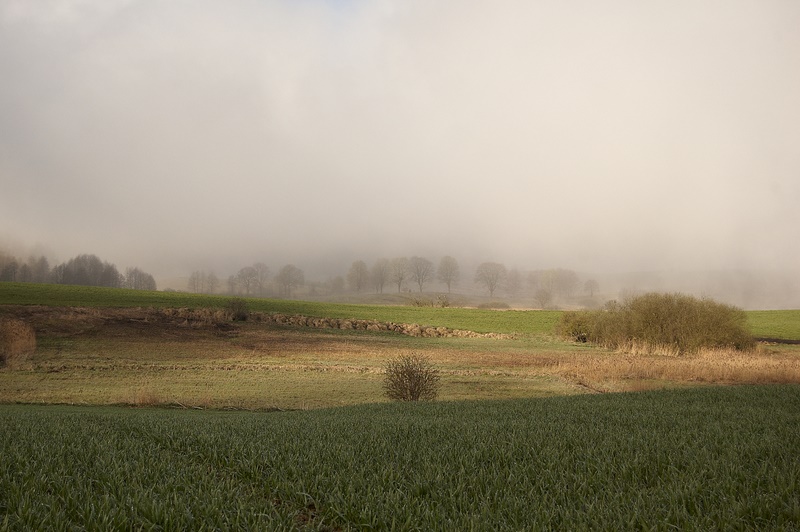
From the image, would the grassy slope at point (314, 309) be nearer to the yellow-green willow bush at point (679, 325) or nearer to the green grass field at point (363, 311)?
the green grass field at point (363, 311)

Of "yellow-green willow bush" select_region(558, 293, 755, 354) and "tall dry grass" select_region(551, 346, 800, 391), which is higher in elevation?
"yellow-green willow bush" select_region(558, 293, 755, 354)

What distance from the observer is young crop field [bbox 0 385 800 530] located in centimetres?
443

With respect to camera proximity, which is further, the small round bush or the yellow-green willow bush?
the yellow-green willow bush

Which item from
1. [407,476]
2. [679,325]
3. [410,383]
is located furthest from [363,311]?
[407,476]

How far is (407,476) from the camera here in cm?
579

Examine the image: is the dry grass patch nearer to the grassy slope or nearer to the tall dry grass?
the grassy slope

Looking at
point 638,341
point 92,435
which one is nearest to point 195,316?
point 638,341

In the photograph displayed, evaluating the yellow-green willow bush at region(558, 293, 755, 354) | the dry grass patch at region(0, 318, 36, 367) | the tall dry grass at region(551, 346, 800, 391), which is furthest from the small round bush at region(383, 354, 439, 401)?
the yellow-green willow bush at region(558, 293, 755, 354)

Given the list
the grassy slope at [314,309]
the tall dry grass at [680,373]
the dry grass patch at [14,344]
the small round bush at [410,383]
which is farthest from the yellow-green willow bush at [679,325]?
the dry grass patch at [14,344]

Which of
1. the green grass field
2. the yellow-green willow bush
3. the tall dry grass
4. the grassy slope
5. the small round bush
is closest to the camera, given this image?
the small round bush

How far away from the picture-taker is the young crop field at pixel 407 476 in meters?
4.43

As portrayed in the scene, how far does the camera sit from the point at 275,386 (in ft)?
92.8

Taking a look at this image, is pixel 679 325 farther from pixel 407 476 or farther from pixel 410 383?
pixel 407 476

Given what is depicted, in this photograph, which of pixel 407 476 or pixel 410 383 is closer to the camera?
pixel 407 476
